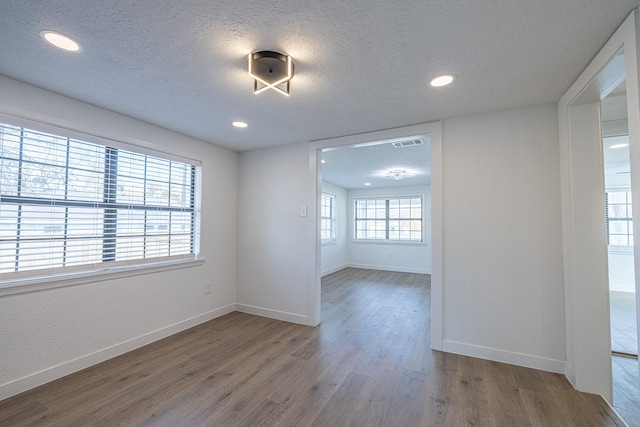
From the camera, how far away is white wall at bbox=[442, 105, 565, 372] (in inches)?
92.7

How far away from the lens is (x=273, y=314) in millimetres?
3652

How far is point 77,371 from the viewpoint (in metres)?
2.29

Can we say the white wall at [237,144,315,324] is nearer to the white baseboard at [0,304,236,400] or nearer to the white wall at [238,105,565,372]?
the white baseboard at [0,304,236,400]

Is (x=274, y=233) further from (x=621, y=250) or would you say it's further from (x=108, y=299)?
(x=621, y=250)

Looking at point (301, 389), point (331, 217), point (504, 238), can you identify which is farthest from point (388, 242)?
point (301, 389)

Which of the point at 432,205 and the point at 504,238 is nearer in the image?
the point at 504,238

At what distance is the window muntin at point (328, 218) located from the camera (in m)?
7.00

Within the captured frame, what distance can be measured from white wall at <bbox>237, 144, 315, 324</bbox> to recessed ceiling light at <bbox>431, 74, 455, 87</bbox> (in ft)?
6.00

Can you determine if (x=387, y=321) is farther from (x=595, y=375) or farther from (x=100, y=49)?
(x=100, y=49)

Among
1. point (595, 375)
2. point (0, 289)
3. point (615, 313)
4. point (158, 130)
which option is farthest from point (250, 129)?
point (615, 313)

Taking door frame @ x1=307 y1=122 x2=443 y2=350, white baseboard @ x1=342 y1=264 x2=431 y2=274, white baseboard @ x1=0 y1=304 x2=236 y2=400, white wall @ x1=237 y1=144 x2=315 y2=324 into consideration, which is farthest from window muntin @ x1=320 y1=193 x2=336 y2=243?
white baseboard @ x1=0 y1=304 x2=236 y2=400

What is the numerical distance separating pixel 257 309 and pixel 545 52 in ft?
12.7

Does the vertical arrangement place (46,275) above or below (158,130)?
below

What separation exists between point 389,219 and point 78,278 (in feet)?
22.1
